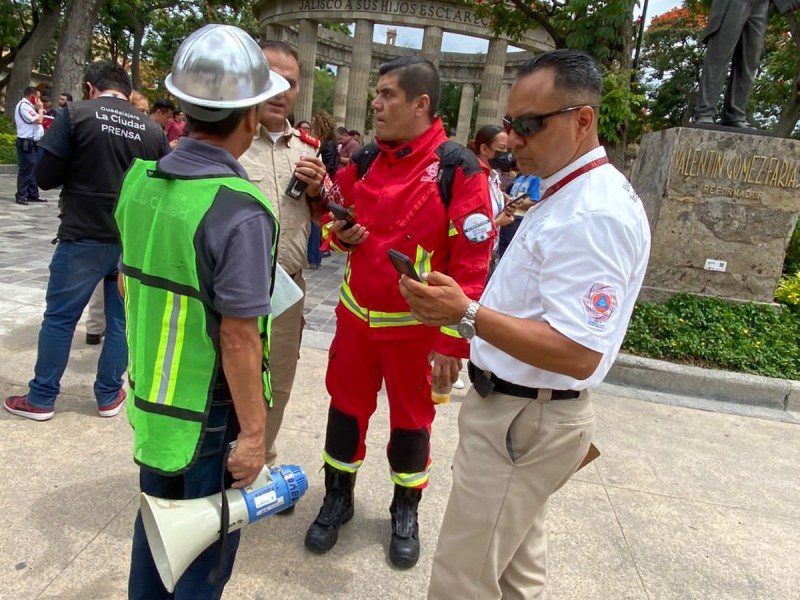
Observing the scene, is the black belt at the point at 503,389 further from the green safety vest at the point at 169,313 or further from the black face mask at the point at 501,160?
the black face mask at the point at 501,160

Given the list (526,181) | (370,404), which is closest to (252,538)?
(370,404)

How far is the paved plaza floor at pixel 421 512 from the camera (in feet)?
7.85

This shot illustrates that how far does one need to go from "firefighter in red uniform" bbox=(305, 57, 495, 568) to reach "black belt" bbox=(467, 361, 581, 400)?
502mm

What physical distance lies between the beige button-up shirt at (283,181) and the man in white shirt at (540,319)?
3.83 feet

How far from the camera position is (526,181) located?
5566mm

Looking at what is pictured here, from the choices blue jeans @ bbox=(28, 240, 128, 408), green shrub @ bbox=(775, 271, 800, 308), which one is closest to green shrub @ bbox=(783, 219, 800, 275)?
green shrub @ bbox=(775, 271, 800, 308)

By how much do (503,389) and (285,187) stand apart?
→ 1.47m

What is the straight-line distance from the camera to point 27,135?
33.3 ft

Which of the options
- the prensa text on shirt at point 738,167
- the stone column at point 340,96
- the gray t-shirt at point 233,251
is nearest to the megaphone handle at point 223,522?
the gray t-shirt at point 233,251

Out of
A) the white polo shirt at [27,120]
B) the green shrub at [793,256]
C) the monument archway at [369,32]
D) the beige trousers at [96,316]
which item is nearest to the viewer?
the beige trousers at [96,316]

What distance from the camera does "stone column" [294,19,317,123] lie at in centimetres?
1928

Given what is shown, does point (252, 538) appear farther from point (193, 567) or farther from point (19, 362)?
point (19, 362)

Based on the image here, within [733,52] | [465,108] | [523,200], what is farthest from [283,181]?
[465,108]

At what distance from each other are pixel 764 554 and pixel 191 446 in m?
2.78
